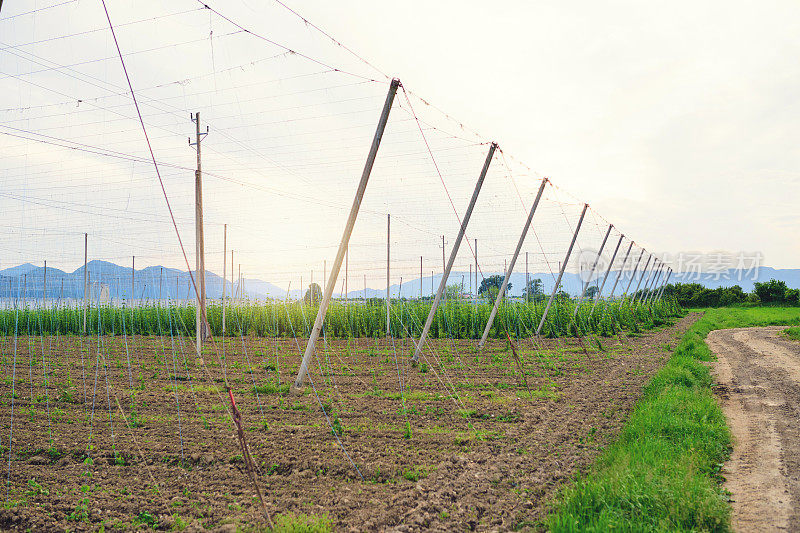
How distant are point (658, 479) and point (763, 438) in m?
2.90

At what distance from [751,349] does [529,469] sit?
14.1m

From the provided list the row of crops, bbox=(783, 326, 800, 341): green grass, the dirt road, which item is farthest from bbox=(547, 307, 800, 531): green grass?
bbox=(783, 326, 800, 341): green grass

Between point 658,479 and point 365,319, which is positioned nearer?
point 658,479

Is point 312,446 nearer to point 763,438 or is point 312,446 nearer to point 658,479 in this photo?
point 658,479

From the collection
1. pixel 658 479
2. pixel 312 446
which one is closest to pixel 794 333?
pixel 658 479

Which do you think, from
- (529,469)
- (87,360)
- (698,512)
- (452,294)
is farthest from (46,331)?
(698,512)

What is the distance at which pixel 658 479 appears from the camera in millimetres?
4277

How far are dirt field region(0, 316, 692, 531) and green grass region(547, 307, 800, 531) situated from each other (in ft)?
1.03

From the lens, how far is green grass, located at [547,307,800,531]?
377cm

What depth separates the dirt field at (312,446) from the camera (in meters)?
4.13

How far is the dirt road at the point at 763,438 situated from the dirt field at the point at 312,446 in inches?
50.6

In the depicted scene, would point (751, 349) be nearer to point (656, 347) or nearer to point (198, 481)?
point (656, 347)

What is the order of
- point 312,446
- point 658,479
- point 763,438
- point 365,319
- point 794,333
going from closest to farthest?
point 658,479
point 312,446
point 763,438
point 365,319
point 794,333

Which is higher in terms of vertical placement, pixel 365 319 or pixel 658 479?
pixel 365 319
